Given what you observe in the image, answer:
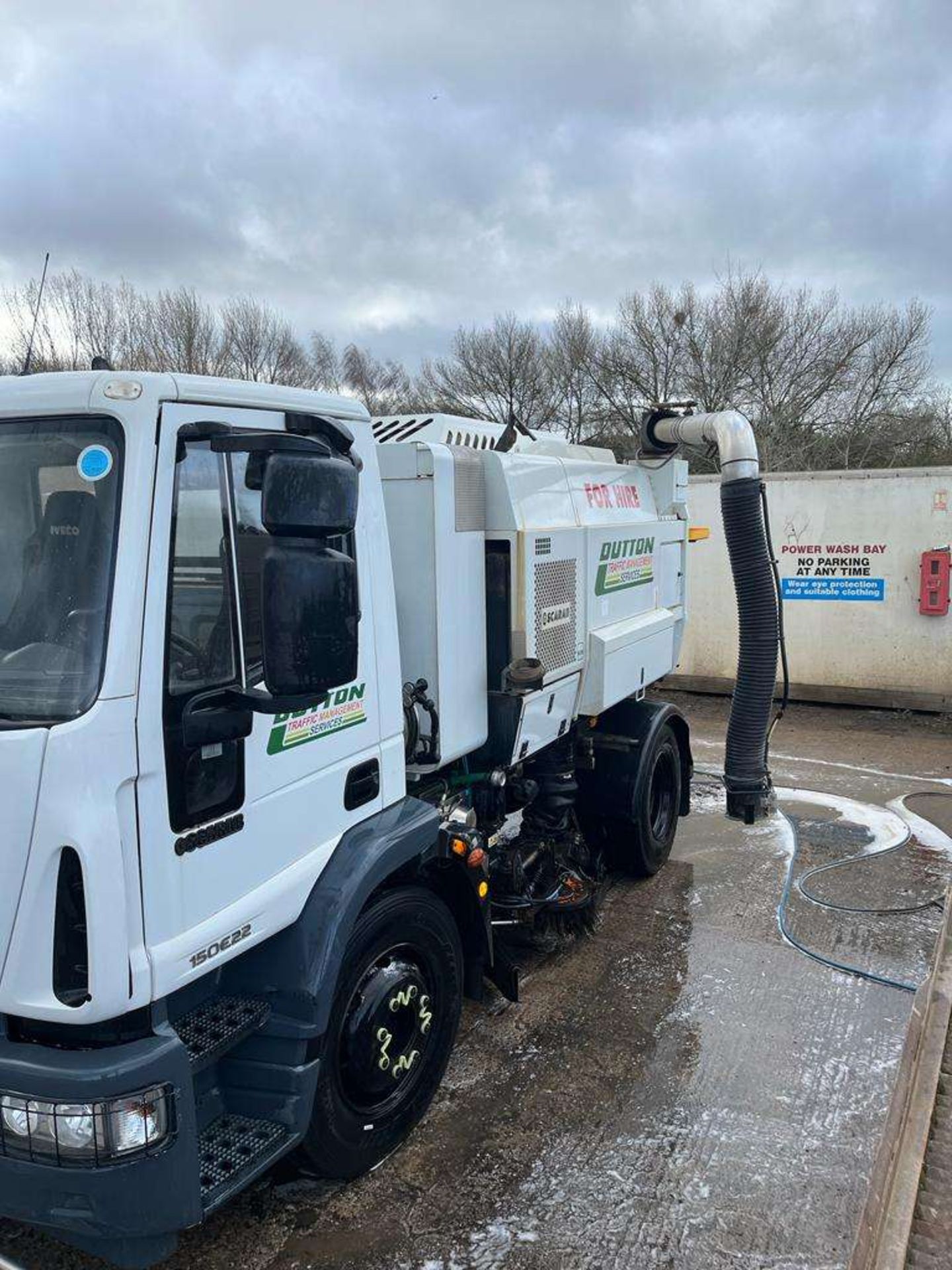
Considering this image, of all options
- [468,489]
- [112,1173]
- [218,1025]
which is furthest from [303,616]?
[468,489]

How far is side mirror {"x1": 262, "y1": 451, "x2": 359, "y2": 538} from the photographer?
2.08 meters

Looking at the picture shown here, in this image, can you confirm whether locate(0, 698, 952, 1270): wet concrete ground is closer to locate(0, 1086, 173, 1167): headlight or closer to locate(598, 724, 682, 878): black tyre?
locate(598, 724, 682, 878): black tyre

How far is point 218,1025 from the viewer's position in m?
2.47

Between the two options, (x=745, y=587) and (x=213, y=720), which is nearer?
(x=213, y=720)

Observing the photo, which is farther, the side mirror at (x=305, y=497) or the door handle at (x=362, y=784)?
the door handle at (x=362, y=784)

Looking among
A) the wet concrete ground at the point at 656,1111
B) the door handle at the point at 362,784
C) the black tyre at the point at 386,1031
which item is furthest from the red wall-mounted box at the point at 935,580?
the door handle at the point at 362,784

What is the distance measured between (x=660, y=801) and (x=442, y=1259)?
137 inches

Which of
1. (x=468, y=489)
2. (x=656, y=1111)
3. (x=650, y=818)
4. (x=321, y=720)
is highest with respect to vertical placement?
(x=468, y=489)

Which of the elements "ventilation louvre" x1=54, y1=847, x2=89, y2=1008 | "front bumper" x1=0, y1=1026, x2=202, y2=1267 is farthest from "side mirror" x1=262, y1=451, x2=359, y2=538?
"front bumper" x1=0, y1=1026, x2=202, y2=1267

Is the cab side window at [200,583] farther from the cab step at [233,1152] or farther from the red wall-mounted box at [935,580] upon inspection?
the red wall-mounted box at [935,580]

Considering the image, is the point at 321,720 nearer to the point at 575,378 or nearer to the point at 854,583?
the point at 854,583

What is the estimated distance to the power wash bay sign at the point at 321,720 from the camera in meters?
2.54

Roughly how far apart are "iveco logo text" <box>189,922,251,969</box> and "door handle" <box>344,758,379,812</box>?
0.55 metres

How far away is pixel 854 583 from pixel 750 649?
17.9 feet
